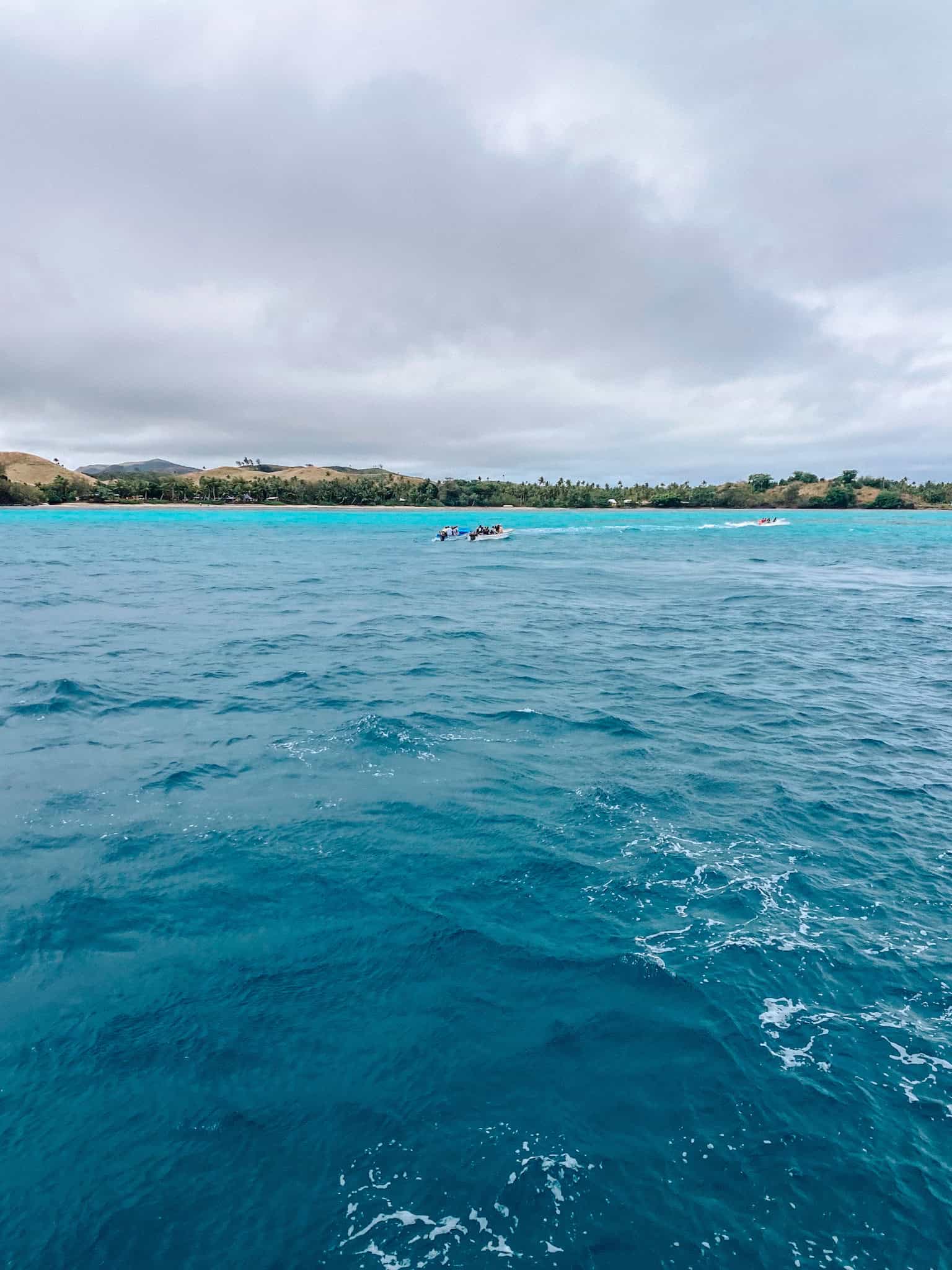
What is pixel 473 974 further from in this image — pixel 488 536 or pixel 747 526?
pixel 747 526

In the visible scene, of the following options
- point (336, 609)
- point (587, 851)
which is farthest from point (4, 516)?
point (587, 851)

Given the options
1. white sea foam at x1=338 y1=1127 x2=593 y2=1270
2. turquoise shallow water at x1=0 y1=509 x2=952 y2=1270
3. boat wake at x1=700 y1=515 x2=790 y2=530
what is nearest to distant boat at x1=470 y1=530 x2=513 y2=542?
boat wake at x1=700 y1=515 x2=790 y2=530

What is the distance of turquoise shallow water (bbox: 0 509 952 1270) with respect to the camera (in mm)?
6465

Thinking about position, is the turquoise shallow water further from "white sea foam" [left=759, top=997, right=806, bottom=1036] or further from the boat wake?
the boat wake

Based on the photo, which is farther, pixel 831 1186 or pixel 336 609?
pixel 336 609

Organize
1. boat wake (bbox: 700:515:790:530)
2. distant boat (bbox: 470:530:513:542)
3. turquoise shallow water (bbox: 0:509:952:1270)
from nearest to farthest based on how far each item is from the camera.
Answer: turquoise shallow water (bbox: 0:509:952:1270) → distant boat (bbox: 470:530:513:542) → boat wake (bbox: 700:515:790:530)

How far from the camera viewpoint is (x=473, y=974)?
30.8 feet

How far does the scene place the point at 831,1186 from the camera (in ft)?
21.9

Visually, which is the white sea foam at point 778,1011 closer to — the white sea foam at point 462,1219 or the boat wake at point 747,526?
the white sea foam at point 462,1219

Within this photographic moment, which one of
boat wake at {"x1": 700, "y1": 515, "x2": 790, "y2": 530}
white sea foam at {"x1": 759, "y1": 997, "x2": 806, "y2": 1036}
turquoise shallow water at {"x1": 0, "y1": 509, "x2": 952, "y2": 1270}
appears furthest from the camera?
boat wake at {"x1": 700, "y1": 515, "x2": 790, "y2": 530}

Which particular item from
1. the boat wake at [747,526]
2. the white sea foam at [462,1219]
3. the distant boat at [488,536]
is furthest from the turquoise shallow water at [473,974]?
the boat wake at [747,526]

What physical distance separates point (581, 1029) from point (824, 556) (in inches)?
3467

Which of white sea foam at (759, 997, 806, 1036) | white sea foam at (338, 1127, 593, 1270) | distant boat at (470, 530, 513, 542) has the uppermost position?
distant boat at (470, 530, 513, 542)

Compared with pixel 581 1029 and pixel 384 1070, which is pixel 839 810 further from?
pixel 384 1070
